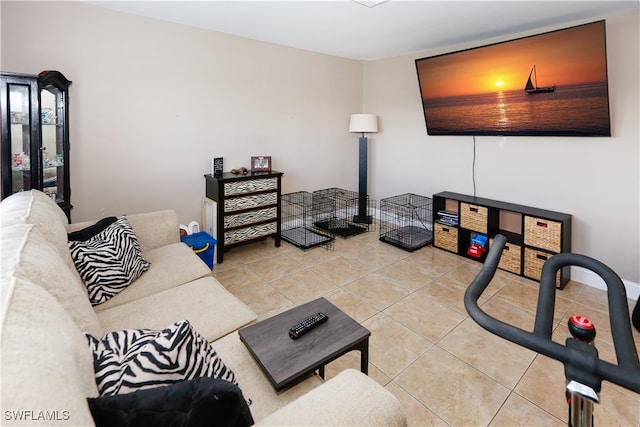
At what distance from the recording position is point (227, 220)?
3.54m

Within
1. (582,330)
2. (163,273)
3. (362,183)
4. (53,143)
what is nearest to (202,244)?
(163,273)

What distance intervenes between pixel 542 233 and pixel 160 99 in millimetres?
3871

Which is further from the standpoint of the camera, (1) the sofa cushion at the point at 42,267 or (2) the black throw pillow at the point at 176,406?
(1) the sofa cushion at the point at 42,267

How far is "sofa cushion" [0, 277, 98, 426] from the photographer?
61cm

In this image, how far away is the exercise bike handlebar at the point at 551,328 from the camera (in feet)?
2.15

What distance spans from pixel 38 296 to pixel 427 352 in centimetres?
204

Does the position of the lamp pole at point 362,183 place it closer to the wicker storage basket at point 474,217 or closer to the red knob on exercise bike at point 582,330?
the wicker storage basket at point 474,217

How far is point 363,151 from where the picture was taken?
4.66 metres

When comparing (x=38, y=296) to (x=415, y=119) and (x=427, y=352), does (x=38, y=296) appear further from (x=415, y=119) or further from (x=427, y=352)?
(x=415, y=119)

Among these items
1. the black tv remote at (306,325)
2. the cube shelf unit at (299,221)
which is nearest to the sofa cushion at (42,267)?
the black tv remote at (306,325)

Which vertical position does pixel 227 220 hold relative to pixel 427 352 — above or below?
above

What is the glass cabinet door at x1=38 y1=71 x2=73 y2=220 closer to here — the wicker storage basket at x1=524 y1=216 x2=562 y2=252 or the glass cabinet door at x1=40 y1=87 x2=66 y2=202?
the glass cabinet door at x1=40 y1=87 x2=66 y2=202

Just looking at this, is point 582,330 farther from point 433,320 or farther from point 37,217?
point 37,217

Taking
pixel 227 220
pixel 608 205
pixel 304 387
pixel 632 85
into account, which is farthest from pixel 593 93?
pixel 227 220
